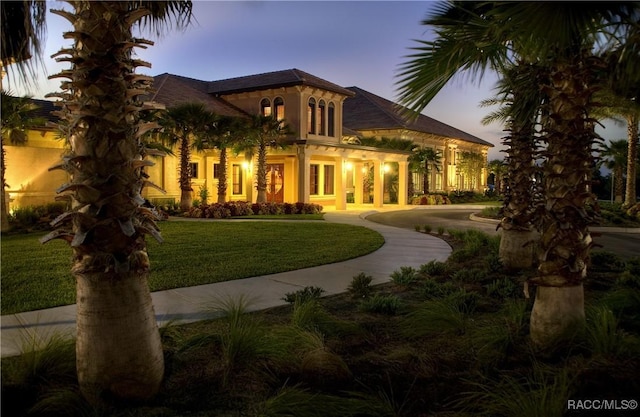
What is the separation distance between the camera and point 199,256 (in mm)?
9508

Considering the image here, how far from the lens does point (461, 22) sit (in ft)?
14.3

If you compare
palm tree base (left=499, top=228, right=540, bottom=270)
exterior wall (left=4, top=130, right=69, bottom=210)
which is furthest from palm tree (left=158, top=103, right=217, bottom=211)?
palm tree base (left=499, top=228, right=540, bottom=270)

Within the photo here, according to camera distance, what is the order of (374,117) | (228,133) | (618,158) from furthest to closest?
(374,117) < (618,158) < (228,133)

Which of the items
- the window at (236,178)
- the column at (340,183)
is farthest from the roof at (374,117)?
the window at (236,178)

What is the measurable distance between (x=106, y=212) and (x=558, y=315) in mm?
3537

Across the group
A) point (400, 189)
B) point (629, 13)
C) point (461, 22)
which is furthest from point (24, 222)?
point (400, 189)

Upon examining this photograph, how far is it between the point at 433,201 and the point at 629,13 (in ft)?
104

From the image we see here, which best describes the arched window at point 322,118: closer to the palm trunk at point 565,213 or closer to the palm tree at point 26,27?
the palm trunk at point 565,213

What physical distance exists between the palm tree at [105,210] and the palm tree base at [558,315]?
10.1ft

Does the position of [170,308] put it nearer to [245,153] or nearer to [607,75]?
[607,75]

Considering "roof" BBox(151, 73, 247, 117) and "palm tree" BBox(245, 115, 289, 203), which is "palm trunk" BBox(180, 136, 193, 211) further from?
"roof" BBox(151, 73, 247, 117)

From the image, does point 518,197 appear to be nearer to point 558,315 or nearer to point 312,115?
point 558,315

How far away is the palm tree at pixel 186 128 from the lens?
63.9 ft

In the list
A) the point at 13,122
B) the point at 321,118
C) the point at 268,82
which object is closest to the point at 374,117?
the point at 321,118
